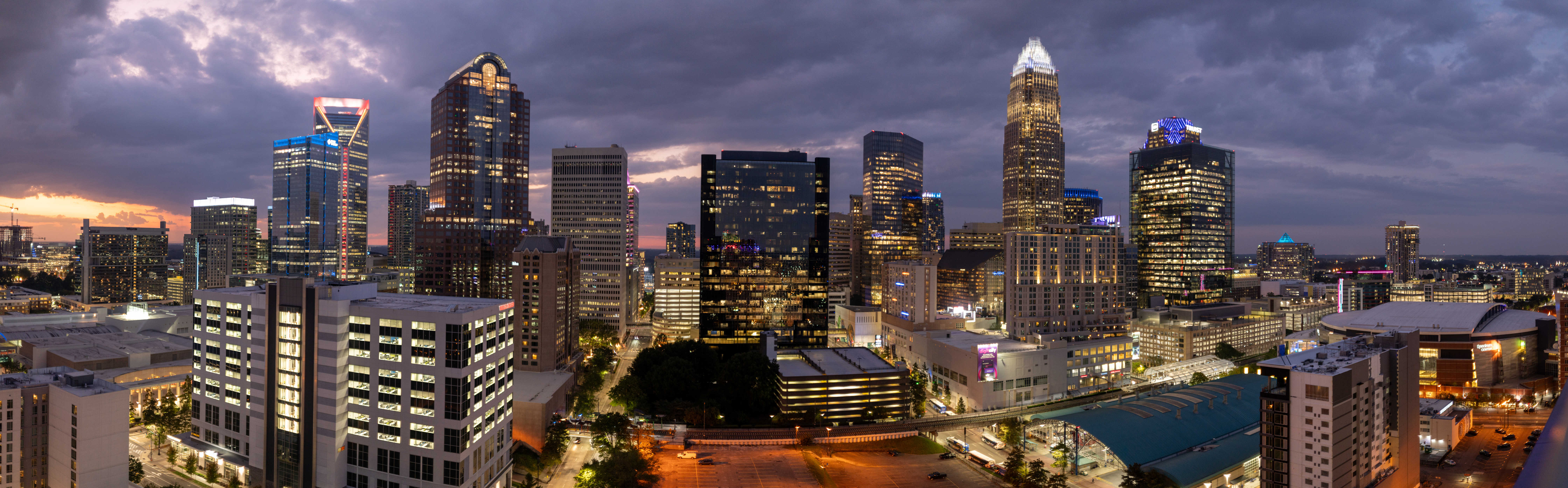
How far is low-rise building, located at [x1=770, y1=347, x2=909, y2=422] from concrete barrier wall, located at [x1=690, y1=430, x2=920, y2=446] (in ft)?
23.2

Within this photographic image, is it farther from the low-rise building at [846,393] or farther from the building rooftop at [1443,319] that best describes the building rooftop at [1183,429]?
the building rooftop at [1443,319]

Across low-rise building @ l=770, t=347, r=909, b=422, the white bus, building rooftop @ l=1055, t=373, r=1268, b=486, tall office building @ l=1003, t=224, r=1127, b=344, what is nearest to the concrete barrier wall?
low-rise building @ l=770, t=347, r=909, b=422

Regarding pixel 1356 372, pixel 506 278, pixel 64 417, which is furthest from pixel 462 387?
pixel 506 278

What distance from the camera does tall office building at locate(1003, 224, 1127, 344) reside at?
140 m

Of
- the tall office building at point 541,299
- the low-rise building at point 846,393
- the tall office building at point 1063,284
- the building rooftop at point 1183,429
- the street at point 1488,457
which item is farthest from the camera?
the tall office building at point 1063,284

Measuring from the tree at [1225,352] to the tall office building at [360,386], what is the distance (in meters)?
140

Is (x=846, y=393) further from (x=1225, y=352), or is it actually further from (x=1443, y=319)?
(x=1443, y=319)

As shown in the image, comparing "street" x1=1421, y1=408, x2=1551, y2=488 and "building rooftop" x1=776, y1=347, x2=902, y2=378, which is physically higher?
"building rooftop" x1=776, y1=347, x2=902, y2=378

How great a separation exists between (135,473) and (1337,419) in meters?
108

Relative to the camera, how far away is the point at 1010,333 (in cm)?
13812

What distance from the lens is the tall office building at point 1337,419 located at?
57.7 metres

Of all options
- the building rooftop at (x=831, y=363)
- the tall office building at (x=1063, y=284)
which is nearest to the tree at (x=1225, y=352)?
the tall office building at (x=1063, y=284)

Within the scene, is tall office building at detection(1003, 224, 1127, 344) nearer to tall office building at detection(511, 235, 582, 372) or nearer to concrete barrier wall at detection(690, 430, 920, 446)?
concrete barrier wall at detection(690, 430, 920, 446)

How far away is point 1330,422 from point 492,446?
2798 inches
